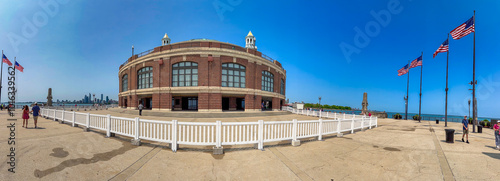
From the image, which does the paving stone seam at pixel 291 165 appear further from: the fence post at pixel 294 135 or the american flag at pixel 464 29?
the american flag at pixel 464 29

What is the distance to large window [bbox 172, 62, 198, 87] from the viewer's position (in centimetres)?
2491

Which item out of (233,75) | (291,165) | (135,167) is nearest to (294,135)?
(291,165)

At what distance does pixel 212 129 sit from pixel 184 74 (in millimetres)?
21448

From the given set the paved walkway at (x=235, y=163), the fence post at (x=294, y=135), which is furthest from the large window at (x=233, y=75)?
the fence post at (x=294, y=135)

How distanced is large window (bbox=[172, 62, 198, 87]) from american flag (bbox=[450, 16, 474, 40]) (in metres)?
27.4

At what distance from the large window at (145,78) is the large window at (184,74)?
5058mm

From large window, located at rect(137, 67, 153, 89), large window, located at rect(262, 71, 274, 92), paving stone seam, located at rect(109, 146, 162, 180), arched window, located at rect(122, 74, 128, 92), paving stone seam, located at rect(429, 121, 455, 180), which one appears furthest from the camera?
arched window, located at rect(122, 74, 128, 92)

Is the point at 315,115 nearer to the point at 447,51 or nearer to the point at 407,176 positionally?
the point at 447,51

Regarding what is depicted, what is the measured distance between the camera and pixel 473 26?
1359cm

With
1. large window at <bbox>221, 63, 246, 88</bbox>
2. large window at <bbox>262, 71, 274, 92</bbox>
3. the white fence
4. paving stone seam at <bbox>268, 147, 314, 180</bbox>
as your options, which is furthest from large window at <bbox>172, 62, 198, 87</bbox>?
paving stone seam at <bbox>268, 147, 314, 180</bbox>

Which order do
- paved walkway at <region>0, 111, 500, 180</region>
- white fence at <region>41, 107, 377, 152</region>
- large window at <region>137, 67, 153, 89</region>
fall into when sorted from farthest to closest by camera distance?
large window at <region>137, 67, 153, 89</region>
white fence at <region>41, 107, 377, 152</region>
paved walkway at <region>0, 111, 500, 180</region>

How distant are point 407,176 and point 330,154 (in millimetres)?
2061

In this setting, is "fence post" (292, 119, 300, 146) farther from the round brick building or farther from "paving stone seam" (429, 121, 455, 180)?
the round brick building

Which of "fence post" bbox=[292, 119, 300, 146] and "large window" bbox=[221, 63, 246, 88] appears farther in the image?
"large window" bbox=[221, 63, 246, 88]
